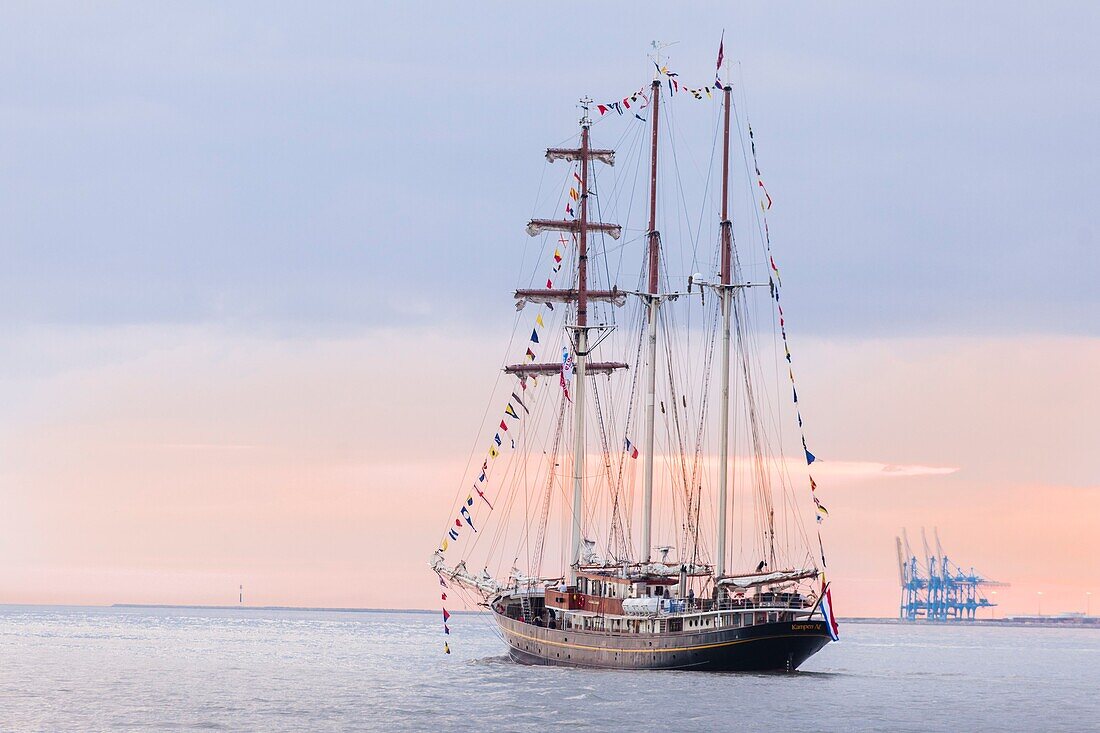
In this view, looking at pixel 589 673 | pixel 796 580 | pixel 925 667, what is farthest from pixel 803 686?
pixel 925 667

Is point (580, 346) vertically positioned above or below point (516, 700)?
above

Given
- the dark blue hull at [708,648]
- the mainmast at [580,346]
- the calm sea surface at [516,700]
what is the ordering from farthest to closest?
the mainmast at [580,346] < the dark blue hull at [708,648] < the calm sea surface at [516,700]

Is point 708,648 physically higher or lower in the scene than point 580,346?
lower

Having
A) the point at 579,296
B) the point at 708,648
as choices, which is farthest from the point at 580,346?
the point at 708,648

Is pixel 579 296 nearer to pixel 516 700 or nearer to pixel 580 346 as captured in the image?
pixel 580 346

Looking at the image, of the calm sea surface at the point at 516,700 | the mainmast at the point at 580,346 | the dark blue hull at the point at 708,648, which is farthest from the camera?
the mainmast at the point at 580,346

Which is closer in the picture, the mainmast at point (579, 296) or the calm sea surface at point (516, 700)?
the calm sea surface at point (516, 700)

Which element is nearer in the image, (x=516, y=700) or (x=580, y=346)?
(x=516, y=700)

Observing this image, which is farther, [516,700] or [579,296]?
[579,296]

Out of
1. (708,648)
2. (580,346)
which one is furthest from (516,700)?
(580,346)

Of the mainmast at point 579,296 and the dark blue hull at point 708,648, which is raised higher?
the mainmast at point 579,296

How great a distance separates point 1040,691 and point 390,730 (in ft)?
237

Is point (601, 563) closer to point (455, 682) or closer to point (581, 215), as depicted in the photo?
point (455, 682)

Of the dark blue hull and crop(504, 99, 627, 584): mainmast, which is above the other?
crop(504, 99, 627, 584): mainmast
